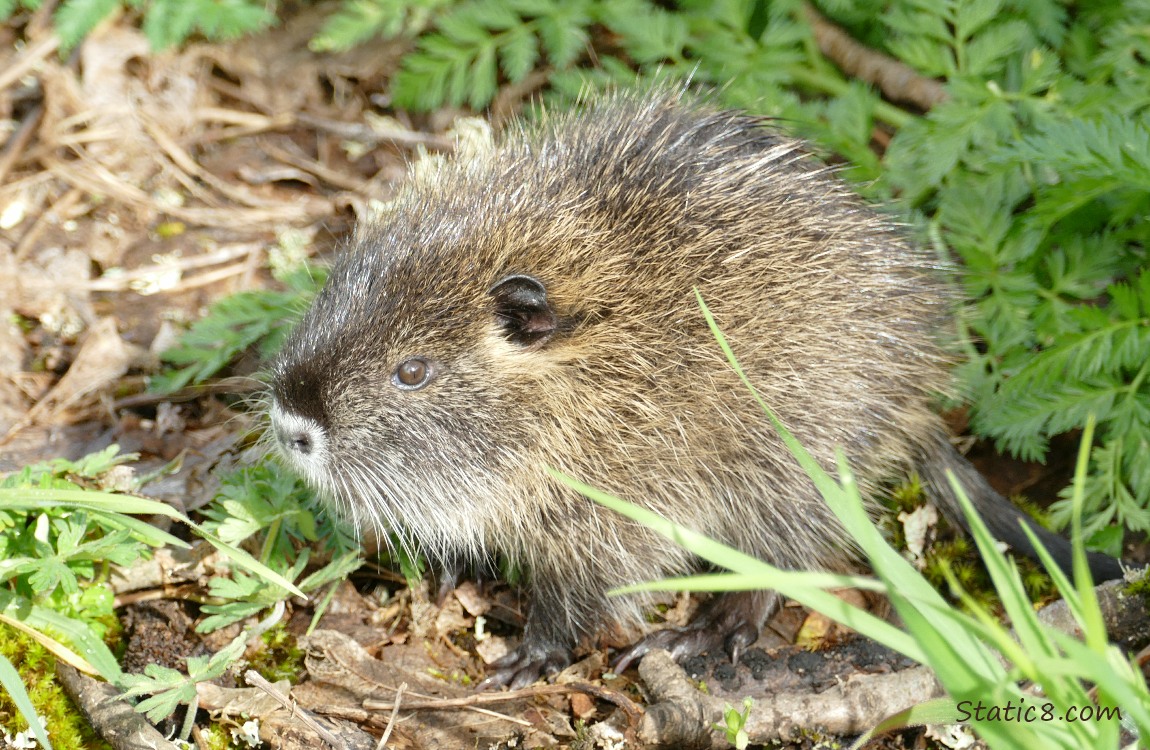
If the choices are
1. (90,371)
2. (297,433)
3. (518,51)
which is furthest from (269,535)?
(518,51)

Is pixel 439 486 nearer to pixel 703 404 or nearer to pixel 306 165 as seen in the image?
pixel 703 404

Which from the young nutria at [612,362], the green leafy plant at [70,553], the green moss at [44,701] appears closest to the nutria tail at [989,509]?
the young nutria at [612,362]

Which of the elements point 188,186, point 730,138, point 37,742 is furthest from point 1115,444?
point 188,186

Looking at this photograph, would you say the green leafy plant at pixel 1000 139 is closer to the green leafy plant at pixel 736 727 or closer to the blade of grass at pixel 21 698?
the green leafy plant at pixel 736 727

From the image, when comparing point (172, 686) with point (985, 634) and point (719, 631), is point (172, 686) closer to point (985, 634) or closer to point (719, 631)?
point (719, 631)

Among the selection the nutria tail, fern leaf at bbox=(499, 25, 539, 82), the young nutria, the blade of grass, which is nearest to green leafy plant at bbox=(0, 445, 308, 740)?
the blade of grass

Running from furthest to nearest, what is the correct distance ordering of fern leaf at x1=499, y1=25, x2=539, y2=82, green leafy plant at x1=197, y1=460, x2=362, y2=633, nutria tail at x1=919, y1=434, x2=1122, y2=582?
fern leaf at x1=499, y1=25, x2=539, y2=82 < nutria tail at x1=919, y1=434, x2=1122, y2=582 < green leafy plant at x1=197, y1=460, x2=362, y2=633

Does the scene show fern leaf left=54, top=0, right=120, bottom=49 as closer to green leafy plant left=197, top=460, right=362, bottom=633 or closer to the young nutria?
the young nutria

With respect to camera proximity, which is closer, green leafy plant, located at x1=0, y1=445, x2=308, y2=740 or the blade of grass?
the blade of grass
